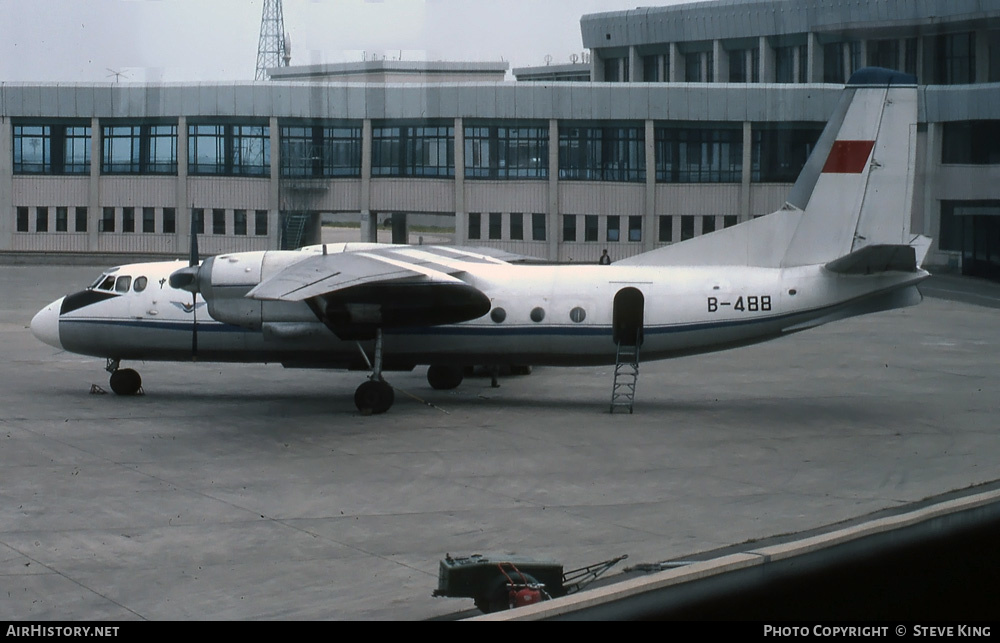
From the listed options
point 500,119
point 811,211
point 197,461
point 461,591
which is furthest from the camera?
point 500,119

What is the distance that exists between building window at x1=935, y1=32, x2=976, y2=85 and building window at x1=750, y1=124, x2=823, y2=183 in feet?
13.0

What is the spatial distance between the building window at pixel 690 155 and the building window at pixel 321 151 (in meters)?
13.2

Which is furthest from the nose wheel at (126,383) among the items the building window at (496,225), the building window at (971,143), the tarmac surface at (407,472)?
the building window at (971,143)

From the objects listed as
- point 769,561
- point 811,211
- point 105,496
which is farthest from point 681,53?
point 769,561

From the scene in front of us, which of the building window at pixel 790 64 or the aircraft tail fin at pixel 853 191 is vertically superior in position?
the building window at pixel 790 64

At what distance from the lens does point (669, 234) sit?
34.5 meters

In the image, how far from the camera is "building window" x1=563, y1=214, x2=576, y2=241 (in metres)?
37.6

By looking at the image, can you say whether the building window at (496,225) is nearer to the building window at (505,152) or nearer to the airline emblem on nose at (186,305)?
the building window at (505,152)

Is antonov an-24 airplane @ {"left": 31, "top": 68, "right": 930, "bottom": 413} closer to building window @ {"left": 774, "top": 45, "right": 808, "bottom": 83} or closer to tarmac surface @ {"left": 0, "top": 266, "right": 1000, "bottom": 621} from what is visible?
tarmac surface @ {"left": 0, "top": 266, "right": 1000, "bottom": 621}

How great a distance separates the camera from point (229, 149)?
4778 cm

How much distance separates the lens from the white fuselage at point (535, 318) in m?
20.4

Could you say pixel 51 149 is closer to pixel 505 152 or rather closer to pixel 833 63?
pixel 505 152

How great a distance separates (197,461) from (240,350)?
20.1ft

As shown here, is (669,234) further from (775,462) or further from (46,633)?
(46,633)
